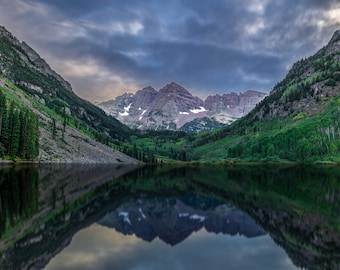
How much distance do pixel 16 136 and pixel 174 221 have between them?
130039 millimetres

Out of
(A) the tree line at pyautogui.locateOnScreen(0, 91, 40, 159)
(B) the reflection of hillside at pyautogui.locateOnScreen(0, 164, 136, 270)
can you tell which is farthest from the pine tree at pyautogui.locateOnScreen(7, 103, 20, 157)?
(B) the reflection of hillside at pyautogui.locateOnScreen(0, 164, 136, 270)

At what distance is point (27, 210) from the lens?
108 ft

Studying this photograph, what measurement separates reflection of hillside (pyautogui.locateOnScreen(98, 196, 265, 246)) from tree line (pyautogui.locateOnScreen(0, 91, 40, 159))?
116032 mm

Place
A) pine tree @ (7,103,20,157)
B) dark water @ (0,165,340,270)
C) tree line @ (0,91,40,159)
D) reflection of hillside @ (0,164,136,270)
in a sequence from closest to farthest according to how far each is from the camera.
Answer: reflection of hillside @ (0,164,136,270)
dark water @ (0,165,340,270)
tree line @ (0,91,40,159)
pine tree @ (7,103,20,157)

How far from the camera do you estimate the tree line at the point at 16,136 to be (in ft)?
453

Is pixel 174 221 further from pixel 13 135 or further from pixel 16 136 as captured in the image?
pixel 16 136

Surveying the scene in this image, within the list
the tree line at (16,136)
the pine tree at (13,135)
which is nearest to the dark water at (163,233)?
the pine tree at (13,135)

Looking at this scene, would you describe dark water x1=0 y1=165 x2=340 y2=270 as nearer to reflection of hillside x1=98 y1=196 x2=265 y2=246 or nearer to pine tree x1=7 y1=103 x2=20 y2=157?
reflection of hillside x1=98 y1=196 x2=265 y2=246

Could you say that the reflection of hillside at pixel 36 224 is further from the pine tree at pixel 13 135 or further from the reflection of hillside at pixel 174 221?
the pine tree at pixel 13 135

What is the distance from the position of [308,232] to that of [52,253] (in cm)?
2229

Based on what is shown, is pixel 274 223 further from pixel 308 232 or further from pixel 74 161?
pixel 74 161

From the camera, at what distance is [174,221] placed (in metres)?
33.4

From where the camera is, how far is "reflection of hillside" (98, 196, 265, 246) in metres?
28.6

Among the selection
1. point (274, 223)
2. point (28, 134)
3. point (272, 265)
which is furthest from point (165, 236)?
point (28, 134)
